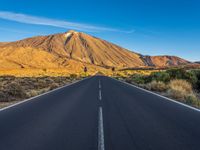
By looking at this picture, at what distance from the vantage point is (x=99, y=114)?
1012cm

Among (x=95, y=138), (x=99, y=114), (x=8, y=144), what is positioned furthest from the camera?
(x=99, y=114)

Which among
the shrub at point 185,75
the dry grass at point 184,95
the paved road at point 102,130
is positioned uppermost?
the shrub at point 185,75

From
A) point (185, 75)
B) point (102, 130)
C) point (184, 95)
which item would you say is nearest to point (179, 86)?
point (184, 95)

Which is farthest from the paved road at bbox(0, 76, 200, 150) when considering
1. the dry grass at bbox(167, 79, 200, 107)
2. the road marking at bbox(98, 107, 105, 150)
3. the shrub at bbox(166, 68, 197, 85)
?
the shrub at bbox(166, 68, 197, 85)

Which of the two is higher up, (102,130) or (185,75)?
(185,75)

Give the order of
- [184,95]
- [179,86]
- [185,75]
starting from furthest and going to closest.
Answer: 1. [185,75]
2. [179,86]
3. [184,95]

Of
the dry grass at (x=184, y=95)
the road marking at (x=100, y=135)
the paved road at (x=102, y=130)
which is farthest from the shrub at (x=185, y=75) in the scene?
the road marking at (x=100, y=135)

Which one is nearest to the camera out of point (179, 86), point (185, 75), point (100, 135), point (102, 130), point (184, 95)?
point (100, 135)

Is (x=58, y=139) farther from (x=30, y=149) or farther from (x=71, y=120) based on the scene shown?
(x=71, y=120)

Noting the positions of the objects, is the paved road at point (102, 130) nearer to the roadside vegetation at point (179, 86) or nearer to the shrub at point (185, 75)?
the roadside vegetation at point (179, 86)

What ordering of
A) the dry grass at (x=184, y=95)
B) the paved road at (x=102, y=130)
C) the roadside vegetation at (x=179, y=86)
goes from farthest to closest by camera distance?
the roadside vegetation at (x=179, y=86), the dry grass at (x=184, y=95), the paved road at (x=102, y=130)

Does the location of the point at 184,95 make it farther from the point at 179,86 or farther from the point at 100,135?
the point at 100,135

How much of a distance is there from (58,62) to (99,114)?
14414 centimetres

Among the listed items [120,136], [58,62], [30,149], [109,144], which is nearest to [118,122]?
[120,136]
